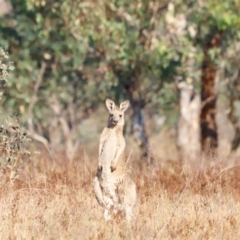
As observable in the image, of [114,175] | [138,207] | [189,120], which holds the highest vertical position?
[189,120]

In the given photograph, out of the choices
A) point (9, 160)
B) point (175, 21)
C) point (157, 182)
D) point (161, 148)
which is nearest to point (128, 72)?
point (175, 21)

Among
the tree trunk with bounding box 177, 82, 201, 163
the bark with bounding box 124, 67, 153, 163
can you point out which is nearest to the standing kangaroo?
the bark with bounding box 124, 67, 153, 163

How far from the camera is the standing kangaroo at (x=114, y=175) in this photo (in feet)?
35.5

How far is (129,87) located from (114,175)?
520 inches

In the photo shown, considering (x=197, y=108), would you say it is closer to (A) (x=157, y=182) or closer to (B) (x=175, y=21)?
(B) (x=175, y=21)

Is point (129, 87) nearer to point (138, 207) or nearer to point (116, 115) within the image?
point (116, 115)

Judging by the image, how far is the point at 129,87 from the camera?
24.3 m

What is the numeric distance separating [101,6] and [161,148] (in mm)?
10692

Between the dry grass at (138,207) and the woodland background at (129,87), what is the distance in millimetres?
30

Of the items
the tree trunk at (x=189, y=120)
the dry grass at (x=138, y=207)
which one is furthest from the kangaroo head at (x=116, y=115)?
the tree trunk at (x=189, y=120)

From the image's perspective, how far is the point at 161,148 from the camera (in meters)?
32.3

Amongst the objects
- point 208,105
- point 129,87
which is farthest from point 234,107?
point 129,87

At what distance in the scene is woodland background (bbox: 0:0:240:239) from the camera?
1142cm

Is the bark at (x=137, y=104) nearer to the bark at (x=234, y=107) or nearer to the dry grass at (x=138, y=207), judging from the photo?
the bark at (x=234, y=107)
